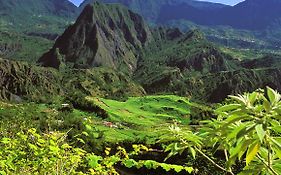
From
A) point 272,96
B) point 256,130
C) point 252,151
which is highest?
point 272,96

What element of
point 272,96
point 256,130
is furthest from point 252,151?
point 272,96

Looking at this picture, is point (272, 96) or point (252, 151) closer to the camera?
point (252, 151)

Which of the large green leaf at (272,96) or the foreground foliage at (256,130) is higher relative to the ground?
the large green leaf at (272,96)

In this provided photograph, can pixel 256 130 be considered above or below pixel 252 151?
above

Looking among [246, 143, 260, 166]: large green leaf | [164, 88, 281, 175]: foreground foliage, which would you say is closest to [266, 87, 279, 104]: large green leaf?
[164, 88, 281, 175]: foreground foliage

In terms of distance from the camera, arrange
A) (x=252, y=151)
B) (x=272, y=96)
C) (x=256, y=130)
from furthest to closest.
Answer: (x=272, y=96), (x=252, y=151), (x=256, y=130)

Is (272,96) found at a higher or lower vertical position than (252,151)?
higher

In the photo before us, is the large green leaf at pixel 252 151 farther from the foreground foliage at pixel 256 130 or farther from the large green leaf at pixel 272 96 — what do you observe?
the large green leaf at pixel 272 96

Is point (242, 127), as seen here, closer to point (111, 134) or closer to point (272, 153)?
point (272, 153)

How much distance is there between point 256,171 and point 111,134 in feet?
521

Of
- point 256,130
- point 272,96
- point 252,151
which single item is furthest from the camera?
point 272,96

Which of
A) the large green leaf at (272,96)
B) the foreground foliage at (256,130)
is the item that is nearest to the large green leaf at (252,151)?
the foreground foliage at (256,130)

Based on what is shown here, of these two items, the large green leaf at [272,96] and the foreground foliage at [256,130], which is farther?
the large green leaf at [272,96]

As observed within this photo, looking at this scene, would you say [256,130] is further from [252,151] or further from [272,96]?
[272,96]
